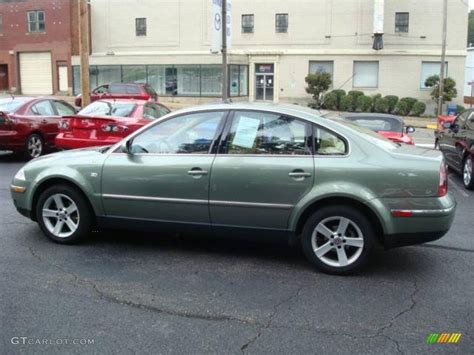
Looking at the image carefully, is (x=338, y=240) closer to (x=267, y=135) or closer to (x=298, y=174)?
(x=298, y=174)

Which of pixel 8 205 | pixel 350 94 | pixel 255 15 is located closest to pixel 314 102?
pixel 350 94

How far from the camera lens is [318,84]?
3647cm

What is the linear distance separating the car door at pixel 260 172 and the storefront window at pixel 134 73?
35.3 m

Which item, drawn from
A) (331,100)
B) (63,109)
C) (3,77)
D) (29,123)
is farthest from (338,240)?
(3,77)

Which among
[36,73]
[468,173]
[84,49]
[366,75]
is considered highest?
[36,73]

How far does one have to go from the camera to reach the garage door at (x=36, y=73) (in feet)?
146

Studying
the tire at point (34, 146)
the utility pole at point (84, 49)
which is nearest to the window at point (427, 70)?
the utility pole at point (84, 49)

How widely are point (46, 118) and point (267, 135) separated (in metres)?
8.56

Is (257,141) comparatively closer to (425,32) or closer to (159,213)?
(159,213)

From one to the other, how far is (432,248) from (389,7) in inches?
1330

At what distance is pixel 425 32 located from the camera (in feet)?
119

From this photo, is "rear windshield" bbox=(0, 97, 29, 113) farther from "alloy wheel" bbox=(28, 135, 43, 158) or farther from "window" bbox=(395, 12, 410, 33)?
"window" bbox=(395, 12, 410, 33)

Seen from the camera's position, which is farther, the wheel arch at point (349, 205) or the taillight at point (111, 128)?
the taillight at point (111, 128)

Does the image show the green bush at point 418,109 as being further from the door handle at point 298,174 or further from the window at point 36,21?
the door handle at point 298,174
